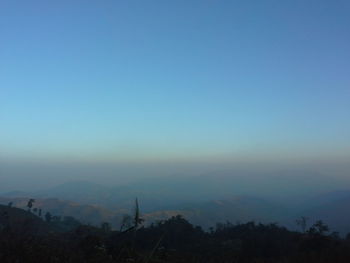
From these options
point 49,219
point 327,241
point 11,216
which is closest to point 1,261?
point 327,241

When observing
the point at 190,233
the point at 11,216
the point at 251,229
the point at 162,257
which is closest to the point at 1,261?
the point at 162,257

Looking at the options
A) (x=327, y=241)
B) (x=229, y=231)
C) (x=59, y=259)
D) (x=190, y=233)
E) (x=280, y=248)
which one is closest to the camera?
(x=59, y=259)

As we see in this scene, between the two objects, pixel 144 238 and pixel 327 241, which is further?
pixel 144 238

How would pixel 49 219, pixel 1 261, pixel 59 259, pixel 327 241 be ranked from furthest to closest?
pixel 49 219
pixel 327 241
pixel 59 259
pixel 1 261

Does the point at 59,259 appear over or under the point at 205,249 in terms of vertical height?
over

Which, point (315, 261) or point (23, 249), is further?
point (315, 261)

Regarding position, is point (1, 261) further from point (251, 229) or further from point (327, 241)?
point (251, 229)

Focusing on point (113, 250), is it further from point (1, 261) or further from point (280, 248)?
point (280, 248)

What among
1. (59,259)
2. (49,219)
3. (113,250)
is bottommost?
(49,219)

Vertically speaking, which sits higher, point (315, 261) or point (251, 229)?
point (315, 261)
